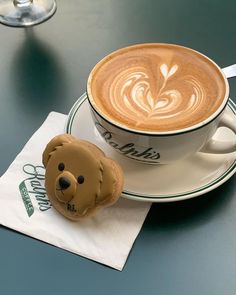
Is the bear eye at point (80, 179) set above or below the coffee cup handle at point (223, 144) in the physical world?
below

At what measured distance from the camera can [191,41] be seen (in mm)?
739

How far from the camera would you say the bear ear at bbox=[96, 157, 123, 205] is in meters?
0.47

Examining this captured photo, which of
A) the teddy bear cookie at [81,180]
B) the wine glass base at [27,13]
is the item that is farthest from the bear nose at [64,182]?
the wine glass base at [27,13]

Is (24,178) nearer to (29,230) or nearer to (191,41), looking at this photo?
(29,230)

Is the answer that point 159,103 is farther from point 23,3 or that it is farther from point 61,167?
point 23,3

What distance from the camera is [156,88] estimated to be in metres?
0.54

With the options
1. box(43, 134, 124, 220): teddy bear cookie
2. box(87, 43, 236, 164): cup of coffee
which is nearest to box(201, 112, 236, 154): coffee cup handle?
box(87, 43, 236, 164): cup of coffee

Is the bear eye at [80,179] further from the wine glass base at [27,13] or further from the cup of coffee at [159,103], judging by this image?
the wine glass base at [27,13]

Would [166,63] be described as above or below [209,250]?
above

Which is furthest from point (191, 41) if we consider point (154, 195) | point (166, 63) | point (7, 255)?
point (7, 255)

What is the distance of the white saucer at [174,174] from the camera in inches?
19.8

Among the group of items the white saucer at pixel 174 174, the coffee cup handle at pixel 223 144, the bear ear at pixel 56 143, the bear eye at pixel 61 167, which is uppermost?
the coffee cup handle at pixel 223 144

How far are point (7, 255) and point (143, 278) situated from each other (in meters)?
0.14

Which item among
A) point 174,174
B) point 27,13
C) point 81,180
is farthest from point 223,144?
point 27,13
